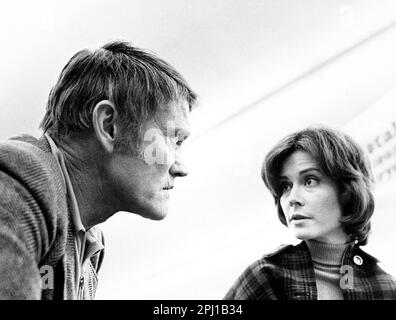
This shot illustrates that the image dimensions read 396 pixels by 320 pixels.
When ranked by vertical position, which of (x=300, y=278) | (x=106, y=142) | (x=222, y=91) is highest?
(x=222, y=91)

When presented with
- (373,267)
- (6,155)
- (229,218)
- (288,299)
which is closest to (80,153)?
(6,155)

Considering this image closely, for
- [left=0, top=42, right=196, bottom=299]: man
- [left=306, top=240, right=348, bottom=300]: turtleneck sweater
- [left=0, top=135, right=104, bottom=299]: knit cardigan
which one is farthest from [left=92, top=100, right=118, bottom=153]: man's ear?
[left=306, top=240, right=348, bottom=300]: turtleneck sweater

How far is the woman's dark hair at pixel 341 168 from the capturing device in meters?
1.16

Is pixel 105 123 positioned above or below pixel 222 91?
below

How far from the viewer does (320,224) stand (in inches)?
45.5

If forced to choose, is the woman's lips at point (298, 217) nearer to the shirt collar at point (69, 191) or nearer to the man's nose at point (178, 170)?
the man's nose at point (178, 170)

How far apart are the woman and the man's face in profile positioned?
215 mm

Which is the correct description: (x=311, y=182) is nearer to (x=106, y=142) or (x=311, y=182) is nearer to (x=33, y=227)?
(x=106, y=142)

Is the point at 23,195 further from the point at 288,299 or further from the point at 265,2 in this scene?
the point at 265,2

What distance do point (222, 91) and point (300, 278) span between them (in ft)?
1.36

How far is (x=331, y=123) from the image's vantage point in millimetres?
1214

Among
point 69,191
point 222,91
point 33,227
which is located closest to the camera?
point 33,227

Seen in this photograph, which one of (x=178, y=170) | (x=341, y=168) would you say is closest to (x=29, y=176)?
(x=178, y=170)
